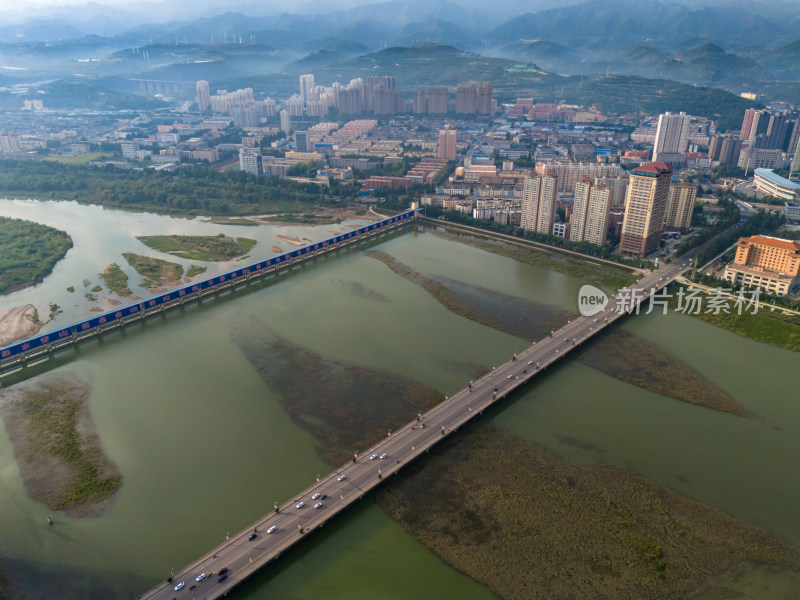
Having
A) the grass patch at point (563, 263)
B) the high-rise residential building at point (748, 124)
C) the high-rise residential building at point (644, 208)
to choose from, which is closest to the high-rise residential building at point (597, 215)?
the high-rise residential building at point (644, 208)

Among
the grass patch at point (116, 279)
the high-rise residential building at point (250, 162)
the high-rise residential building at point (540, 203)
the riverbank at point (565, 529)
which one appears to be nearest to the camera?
the riverbank at point (565, 529)

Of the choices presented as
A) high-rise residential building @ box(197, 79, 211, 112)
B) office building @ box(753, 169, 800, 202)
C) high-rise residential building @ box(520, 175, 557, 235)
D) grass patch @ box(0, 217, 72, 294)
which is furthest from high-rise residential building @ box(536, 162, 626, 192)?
high-rise residential building @ box(197, 79, 211, 112)

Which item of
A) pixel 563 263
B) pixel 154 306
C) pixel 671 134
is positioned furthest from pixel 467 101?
pixel 154 306

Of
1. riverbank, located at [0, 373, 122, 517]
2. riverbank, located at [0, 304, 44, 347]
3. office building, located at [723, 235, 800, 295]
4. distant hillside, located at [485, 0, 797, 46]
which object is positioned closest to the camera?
riverbank, located at [0, 373, 122, 517]

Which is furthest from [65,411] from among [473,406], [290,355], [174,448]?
[473,406]

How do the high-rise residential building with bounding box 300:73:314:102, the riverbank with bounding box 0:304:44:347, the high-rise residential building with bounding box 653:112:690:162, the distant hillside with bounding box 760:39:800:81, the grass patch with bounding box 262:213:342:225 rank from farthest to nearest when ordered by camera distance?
1. the distant hillside with bounding box 760:39:800:81
2. the high-rise residential building with bounding box 300:73:314:102
3. the high-rise residential building with bounding box 653:112:690:162
4. the grass patch with bounding box 262:213:342:225
5. the riverbank with bounding box 0:304:44:347

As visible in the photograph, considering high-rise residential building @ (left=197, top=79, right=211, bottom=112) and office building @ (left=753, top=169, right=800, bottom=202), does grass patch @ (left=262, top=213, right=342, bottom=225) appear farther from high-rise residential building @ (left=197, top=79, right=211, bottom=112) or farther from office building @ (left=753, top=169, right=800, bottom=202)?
high-rise residential building @ (left=197, top=79, right=211, bottom=112)

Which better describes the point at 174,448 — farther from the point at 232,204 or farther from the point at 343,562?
the point at 232,204

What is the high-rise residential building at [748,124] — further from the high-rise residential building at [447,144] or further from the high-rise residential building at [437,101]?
the high-rise residential building at [437,101]
